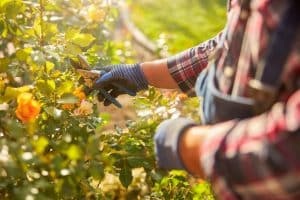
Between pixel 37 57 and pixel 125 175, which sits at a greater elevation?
pixel 37 57

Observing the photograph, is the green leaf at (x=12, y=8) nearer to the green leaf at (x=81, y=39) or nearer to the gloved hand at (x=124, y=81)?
the green leaf at (x=81, y=39)

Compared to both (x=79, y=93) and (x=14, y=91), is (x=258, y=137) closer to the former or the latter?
(x=14, y=91)

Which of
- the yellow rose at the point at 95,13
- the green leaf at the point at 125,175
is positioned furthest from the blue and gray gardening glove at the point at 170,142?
the yellow rose at the point at 95,13

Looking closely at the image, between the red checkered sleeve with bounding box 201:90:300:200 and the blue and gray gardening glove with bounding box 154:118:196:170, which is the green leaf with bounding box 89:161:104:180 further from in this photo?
the red checkered sleeve with bounding box 201:90:300:200

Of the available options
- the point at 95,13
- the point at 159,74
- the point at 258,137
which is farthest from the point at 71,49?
the point at 258,137

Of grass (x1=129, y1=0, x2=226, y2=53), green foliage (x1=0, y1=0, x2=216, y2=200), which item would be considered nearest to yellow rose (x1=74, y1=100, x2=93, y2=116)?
green foliage (x1=0, y1=0, x2=216, y2=200)

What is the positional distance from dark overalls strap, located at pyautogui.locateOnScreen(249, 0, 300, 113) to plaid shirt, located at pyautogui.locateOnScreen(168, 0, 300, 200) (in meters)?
0.01

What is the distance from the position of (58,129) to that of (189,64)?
1.68 ft

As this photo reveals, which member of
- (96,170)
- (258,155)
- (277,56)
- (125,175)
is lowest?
(125,175)

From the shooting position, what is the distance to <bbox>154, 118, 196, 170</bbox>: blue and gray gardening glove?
1.29m

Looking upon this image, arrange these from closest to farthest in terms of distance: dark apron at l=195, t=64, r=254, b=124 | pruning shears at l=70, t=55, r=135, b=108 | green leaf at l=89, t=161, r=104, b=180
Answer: dark apron at l=195, t=64, r=254, b=124 → green leaf at l=89, t=161, r=104, b=180 → pruning shears at l=70, t=55, r=135, b=108

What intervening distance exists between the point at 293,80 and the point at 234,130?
0.52 ft

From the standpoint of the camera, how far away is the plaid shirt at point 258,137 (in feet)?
3.58

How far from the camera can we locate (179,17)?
658 centimetres
